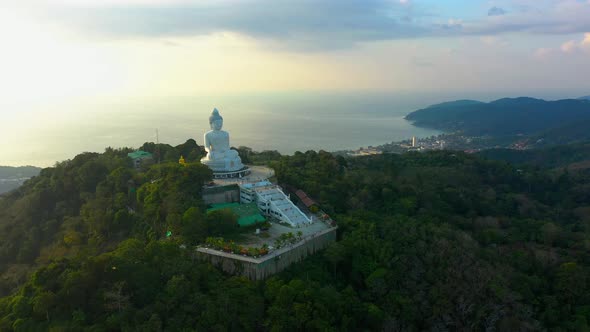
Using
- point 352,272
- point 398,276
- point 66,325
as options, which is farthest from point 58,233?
point 398,276

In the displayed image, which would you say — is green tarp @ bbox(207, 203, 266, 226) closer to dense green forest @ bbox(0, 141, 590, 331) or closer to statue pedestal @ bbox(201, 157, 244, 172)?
dense green forest @ bbox(0, 141, 590, 331)

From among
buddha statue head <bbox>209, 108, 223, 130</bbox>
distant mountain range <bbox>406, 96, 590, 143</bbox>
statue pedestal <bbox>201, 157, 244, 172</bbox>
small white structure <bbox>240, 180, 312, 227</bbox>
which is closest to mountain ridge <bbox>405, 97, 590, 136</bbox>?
distant mountain range <bbox>406, 96, 590, 143</bbox>

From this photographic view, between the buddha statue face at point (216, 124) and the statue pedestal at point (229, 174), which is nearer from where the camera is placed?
the statue pedestal at point (229, 174)

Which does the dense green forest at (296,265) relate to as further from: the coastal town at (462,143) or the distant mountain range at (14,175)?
the coastal town at (462,143)

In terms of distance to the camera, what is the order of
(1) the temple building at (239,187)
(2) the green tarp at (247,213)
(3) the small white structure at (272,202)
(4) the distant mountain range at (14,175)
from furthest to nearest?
(4) the distant mountain range at (14,175), (1) the temple building at (239,187), (3) the small white structure at (272,202), (2) the green tarp at (247,213)


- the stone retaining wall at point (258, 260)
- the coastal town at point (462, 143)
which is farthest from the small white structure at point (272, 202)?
the coastal town at point (462, 143)

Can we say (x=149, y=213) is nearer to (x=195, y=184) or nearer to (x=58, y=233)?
(x=195, y=184)

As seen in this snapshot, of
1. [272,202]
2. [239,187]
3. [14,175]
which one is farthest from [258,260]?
[14,175]
